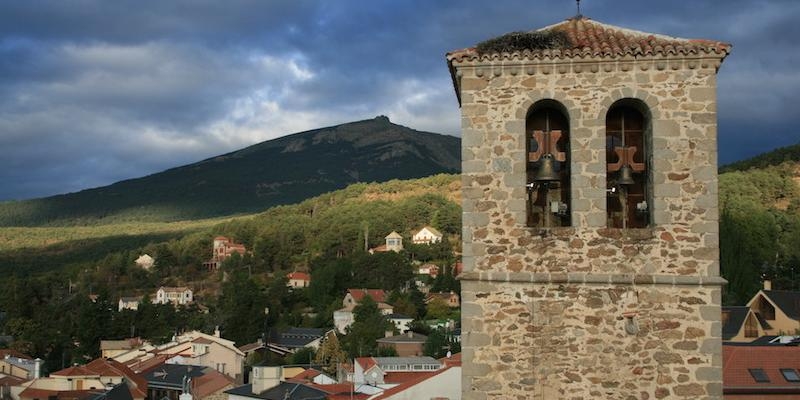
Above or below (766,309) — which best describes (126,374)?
below

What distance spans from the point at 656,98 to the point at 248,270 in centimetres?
12545

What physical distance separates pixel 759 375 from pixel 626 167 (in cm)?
2039

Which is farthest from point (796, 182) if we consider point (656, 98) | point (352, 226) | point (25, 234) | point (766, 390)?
point (25, 234)

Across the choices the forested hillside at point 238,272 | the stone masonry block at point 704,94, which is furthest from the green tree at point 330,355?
the stone masonry block at point 704,94

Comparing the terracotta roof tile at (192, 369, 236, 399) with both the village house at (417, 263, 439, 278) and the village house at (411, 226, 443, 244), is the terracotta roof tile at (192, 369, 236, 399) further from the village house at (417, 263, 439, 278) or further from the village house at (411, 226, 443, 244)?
the village house at (411, 226, 443, 244)

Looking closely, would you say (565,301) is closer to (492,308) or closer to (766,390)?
(492,308)

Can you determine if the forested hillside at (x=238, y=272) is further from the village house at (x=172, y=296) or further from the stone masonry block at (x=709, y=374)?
the stone masonry block at (x=709, y=374)

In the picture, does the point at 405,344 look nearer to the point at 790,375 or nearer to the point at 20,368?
the point at 20,368

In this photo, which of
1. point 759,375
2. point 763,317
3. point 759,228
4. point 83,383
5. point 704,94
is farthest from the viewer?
point 759,228

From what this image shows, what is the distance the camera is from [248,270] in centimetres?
13288

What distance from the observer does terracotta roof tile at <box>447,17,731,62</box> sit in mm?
10383

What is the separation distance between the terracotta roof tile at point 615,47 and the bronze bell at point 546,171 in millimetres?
1186

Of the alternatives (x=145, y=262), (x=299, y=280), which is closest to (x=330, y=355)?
(x=299, y=280)

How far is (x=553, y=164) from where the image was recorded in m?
10.5
